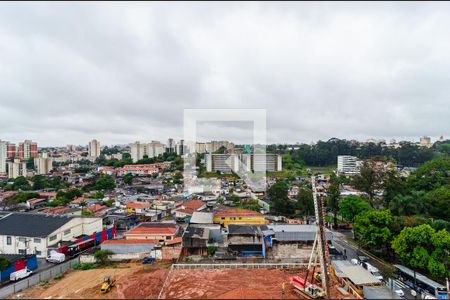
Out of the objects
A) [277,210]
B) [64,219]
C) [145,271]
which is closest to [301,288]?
[145,271]

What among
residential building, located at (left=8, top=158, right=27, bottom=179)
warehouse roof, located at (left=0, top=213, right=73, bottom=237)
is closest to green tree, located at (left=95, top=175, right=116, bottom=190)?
warehouse roof, located at (left=0, top=213, right=73, bottom=237)

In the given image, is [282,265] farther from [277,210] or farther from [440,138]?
[440,138]

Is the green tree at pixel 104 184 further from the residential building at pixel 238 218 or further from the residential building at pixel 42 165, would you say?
the residential building at pixel 42 165

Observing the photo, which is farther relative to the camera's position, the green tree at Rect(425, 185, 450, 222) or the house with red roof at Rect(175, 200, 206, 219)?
the house with red roof at Rect(175, 200, 206, 219)

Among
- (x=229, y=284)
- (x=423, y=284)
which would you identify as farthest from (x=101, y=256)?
(x=423, y=284)

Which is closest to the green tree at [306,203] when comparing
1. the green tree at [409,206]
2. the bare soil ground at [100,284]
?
the green tree at [409,206]

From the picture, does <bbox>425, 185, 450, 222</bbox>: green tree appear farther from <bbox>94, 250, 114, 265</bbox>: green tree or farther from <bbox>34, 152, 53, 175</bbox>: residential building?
<bbox>34, 152, 53, 175</bbox>: residential building

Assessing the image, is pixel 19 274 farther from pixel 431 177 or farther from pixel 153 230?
pixel 431 177
